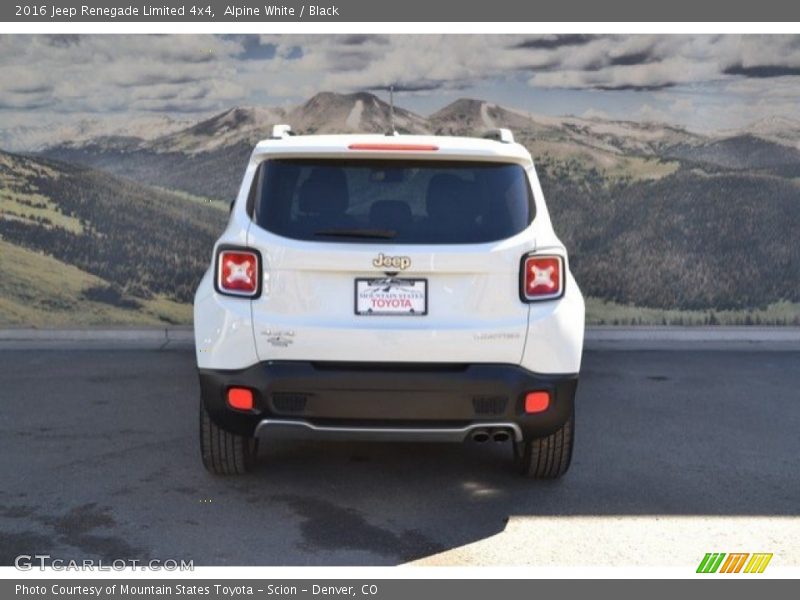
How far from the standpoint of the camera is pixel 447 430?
6121mm

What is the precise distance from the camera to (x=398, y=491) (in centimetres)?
675

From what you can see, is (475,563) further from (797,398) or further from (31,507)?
(797,398)

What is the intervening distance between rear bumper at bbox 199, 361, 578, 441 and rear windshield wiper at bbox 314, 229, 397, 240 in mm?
620

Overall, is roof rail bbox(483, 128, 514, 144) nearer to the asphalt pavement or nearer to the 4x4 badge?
the 4x4 badge

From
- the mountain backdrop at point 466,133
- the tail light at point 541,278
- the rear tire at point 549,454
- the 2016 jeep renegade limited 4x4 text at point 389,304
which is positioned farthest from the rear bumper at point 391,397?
the mountain backdrop at point 466,133

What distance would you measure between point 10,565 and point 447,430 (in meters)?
2.08

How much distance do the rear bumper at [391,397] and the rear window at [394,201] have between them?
0.64 metres

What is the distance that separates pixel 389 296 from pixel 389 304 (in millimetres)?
39

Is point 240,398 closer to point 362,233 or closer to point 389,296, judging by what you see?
point 389,296

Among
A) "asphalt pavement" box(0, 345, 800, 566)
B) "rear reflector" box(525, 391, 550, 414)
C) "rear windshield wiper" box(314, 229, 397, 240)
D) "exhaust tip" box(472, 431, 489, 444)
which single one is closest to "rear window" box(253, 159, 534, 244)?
"rear windshield wiper" box(314, 229, 397, 240)

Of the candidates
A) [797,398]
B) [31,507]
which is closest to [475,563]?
[31,507]

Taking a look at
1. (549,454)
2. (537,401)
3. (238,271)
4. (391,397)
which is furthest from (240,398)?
(549,454)

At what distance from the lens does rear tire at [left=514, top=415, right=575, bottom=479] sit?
266 inches

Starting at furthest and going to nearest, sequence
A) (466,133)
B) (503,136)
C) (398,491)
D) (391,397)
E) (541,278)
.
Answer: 1. (466,133)
2. (503,136)
3. (398,491)
4. (541,278)
5. (391,397)
